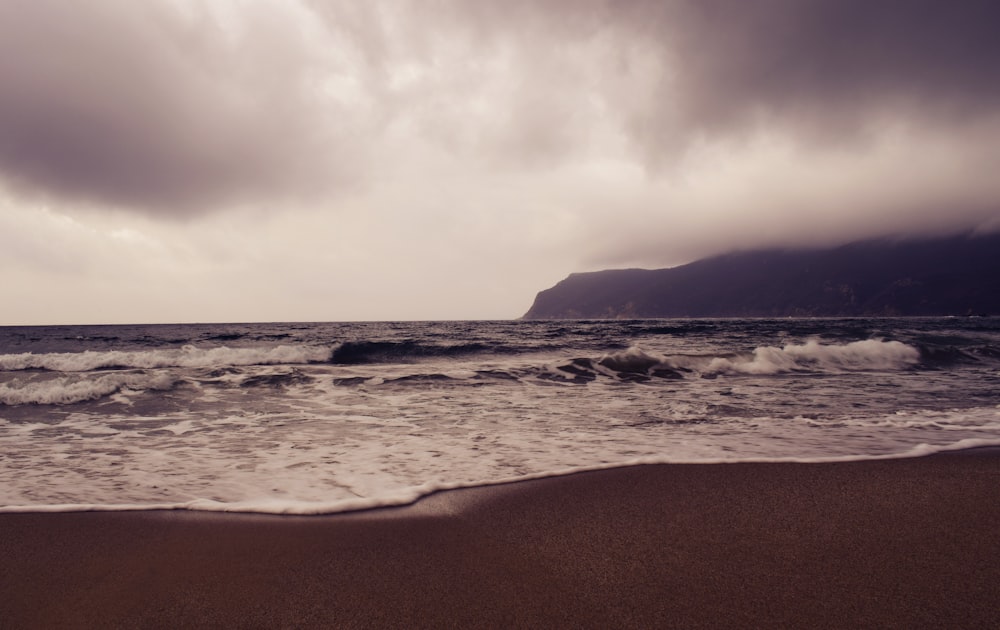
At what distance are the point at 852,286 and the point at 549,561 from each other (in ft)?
614

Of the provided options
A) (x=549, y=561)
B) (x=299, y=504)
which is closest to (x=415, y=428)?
(x=299, y=504)

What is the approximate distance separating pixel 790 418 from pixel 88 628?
23.8 ft

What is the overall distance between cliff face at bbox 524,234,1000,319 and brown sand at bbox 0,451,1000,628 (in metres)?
160

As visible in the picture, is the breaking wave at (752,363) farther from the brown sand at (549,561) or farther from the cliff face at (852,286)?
the cliff face at (852,286)

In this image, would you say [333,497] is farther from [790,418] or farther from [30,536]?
[790,418]

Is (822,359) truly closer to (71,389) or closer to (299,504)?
(299,504)

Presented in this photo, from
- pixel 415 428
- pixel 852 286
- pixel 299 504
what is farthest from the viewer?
pixel 852 286

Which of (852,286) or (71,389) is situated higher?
(852,286)

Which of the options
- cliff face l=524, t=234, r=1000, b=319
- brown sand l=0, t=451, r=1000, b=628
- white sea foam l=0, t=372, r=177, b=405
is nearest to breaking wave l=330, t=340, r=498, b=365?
white sea foam l=0, t=372, r=177, b=405

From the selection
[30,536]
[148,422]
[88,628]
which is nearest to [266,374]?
[148,422]

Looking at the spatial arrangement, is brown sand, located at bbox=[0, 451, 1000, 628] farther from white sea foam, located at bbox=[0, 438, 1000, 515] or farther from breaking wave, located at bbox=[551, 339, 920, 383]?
breaking wave, located at bbox=[551, 339, 920, 383]

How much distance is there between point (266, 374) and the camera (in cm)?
1297

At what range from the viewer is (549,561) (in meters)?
2.57

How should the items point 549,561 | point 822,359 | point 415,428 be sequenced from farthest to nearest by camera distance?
point 822,359 → point 415,428 → point 549,561
